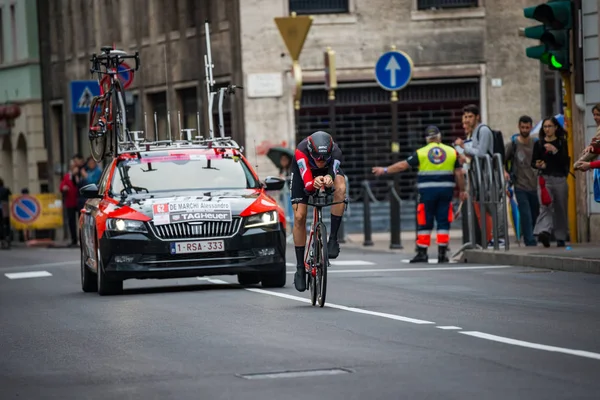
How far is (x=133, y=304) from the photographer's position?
16.5 metres

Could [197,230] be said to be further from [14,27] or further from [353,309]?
[14,27]

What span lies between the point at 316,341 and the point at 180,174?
7.40 meters

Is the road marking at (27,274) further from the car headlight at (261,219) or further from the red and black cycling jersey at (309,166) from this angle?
the red and black cycling jersey at (309,166)

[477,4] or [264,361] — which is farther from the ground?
[477,4]

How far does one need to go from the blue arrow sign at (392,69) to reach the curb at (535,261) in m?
6.77

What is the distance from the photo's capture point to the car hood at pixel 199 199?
17.9 metres

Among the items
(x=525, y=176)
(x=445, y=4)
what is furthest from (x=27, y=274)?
(x=445, y=4)

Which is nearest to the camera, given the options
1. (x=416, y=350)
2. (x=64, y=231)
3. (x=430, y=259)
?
(x=416, y=350)

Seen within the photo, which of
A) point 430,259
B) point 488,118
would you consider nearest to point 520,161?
point 430,259

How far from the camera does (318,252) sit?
15148 millimetres

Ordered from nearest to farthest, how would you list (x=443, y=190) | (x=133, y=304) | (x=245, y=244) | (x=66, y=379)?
(x=66, y=379) → (x=133, y=304) → (x=245, y=244) → (x=443, y=190)

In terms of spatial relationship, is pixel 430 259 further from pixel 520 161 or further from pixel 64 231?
pixel 64 231

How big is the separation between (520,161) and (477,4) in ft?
48.3

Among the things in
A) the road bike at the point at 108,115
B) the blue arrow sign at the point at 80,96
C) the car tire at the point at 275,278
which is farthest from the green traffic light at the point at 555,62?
the blue arrow sign at the point at 80,96
